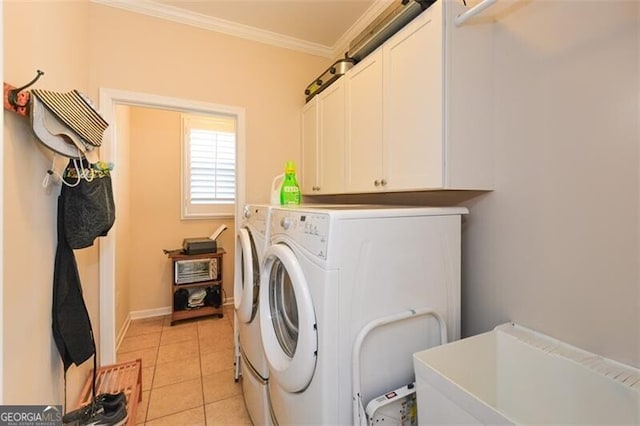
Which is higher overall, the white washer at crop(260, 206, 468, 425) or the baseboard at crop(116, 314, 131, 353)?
the white washer at crop(260, 206, 468, 425)

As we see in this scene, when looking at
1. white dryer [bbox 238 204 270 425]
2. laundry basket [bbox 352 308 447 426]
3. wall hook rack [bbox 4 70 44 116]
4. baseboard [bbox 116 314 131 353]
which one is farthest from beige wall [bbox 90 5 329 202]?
baseboard [bbox 116 314 131 353]

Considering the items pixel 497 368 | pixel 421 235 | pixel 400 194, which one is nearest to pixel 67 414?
pixel 421 235

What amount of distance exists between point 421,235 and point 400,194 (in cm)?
73

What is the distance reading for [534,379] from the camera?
3.38 ft

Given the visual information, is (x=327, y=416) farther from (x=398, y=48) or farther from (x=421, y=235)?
(x=398, y=48)

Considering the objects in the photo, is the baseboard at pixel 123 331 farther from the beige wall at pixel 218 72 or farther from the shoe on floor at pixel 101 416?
the beige wall at pixel 218 72

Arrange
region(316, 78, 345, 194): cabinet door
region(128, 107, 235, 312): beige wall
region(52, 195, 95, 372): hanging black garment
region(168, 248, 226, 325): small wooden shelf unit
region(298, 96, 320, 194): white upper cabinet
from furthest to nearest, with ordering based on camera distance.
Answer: region(128, 107, 235, 312): beige wall < region(168, 248, 226, 325): small wooden shelf unit < region(298, 96, 320, 194): white upper cabinet < region(316, 78, 345, 194): cabinet door < region(52, 195, 95, 372): hanging black garment

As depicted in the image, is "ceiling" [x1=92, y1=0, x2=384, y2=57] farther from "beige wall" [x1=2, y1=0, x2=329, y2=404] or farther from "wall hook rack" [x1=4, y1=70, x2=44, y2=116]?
"wall hook rack" [x1=4, y1=70, x2=44, y2=116]

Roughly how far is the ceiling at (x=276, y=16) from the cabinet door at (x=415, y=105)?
33.9 inches

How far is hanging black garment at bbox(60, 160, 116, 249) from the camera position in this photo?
129 centimetres

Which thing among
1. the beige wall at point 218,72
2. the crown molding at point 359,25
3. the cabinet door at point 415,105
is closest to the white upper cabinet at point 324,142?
the beige wall at point 218,72

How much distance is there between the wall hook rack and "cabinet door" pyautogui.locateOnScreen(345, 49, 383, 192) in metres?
1.40

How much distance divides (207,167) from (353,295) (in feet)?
10.3

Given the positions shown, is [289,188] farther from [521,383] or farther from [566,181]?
[521,383]
